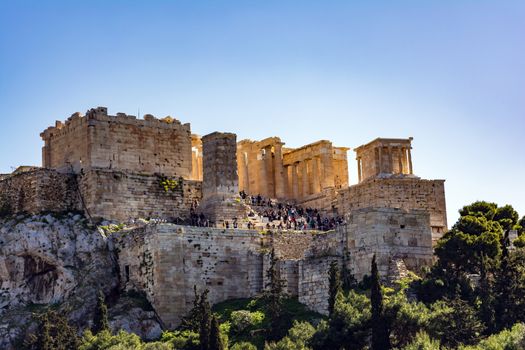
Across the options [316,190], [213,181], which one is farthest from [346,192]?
[213,181]

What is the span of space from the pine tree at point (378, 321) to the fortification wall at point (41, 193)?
796 inches

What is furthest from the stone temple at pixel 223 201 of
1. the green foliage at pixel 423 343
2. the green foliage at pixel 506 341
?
the green foliage at pixel 506 341

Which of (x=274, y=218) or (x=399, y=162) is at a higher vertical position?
(x=399, y=162)

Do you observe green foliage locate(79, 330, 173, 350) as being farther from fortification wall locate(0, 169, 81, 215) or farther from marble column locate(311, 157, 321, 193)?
marble column locate(311, 157, 321, 193)

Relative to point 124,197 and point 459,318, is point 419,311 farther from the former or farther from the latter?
point 124,197

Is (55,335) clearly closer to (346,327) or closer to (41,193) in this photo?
(41,193)

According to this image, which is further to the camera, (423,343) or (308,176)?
(308,176)

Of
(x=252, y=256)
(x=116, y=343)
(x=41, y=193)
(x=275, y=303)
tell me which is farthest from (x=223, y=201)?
(x=116, y=343)

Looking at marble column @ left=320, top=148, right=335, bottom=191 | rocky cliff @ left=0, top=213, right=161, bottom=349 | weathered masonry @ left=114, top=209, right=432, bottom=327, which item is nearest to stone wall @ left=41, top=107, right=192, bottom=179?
rocky cliff @ left=0, top=213, right=161, bottom=349

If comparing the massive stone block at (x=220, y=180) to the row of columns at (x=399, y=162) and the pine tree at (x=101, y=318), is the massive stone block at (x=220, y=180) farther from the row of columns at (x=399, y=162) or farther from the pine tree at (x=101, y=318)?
the row of columns at (x=399, y=162)

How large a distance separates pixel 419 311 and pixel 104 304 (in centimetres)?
1459

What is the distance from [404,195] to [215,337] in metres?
23.3

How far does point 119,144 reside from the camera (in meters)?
69.2

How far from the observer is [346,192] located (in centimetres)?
7600
